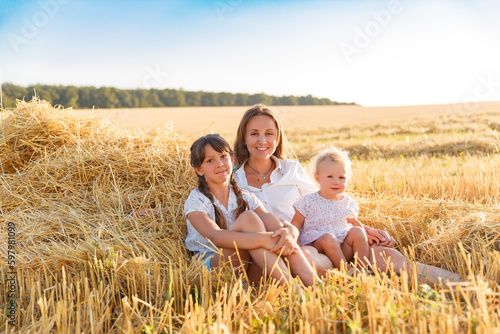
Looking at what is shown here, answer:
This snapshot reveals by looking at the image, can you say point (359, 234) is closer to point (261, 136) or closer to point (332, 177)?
point (332, 177)

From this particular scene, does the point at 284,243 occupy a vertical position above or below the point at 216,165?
below

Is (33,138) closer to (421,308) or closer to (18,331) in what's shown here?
(18,331)

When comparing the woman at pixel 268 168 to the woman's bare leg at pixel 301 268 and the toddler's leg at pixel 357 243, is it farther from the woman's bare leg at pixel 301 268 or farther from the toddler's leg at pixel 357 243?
the woman's bare leg at pixel 301 268

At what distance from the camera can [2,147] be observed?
4.68 meters

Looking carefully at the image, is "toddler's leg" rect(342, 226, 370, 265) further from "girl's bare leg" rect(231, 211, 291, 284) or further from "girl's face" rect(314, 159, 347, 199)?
"girl's bare leg" rect(231, 211, 291, 284)

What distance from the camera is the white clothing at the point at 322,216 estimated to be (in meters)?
3.62

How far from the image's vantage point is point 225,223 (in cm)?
341

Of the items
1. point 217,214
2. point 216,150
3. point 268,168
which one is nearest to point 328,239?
point 217,214

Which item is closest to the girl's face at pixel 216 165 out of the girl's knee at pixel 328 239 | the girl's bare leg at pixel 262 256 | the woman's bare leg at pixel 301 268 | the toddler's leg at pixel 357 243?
the girl's bare leg at pixel 262 256

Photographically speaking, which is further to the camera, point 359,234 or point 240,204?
point 240,204

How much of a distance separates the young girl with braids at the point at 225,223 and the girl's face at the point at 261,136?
42cm

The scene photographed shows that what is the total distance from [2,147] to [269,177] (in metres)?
2.94

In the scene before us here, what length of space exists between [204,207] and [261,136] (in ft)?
3.02

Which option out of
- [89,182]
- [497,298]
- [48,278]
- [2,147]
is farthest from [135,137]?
[497,298]
